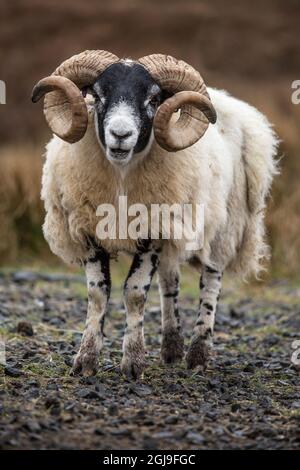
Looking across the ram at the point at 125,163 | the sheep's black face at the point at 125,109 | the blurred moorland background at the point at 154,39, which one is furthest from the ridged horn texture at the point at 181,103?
the blurred moorland background at the point at 154,39

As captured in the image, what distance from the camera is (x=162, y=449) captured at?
21.5ft

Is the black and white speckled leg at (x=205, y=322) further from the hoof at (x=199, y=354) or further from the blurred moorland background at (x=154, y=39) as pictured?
the blurred moorland background at (x=154, y=39)

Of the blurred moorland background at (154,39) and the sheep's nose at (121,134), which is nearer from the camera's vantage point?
the sheep's nose at (121,134)

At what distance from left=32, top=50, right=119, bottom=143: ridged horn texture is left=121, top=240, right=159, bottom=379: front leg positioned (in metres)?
1.16

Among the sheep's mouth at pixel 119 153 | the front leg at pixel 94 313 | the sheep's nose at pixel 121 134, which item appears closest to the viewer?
the sheep's nose at pixel 121 134

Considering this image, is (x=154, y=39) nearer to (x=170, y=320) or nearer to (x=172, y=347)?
(x=170, y=320)

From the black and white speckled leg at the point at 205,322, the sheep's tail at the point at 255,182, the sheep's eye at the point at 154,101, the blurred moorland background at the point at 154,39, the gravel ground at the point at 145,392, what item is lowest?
the gravel ground at the point at 145,392

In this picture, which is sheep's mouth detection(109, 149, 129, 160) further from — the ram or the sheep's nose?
the sheep's nose

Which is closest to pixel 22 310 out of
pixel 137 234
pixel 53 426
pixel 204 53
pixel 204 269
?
pixel 204 269

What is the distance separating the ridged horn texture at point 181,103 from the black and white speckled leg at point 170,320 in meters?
1.53

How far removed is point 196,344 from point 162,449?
325 centimetres

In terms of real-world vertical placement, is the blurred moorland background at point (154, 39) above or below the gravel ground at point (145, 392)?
above

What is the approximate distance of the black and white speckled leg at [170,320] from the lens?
9953mm

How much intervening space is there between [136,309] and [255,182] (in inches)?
87.6
